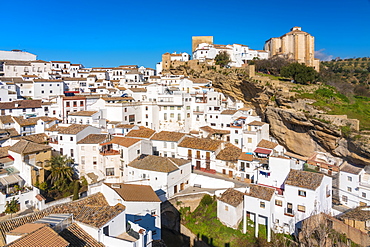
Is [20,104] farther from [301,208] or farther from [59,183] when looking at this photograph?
[301,208]

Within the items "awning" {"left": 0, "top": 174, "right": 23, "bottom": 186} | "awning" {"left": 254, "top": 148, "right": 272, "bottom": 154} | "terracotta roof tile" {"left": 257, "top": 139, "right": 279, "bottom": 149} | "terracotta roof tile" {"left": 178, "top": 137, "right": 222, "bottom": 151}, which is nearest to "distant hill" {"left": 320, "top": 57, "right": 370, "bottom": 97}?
"terracotta roof tile" {"left": 257, "top": 139, "right": 279, "bottom": 149}

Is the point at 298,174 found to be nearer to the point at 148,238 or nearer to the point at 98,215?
the point at 148,238

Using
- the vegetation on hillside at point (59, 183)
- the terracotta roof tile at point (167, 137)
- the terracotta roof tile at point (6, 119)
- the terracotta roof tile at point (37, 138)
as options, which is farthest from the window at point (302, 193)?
the terracotta roof tile at point (6, 119)

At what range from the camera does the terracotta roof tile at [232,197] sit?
2044 cm

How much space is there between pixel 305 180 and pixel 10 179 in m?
22.7

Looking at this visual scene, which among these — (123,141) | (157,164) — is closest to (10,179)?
(123,141)

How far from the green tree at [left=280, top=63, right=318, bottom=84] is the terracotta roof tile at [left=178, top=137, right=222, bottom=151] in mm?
16876

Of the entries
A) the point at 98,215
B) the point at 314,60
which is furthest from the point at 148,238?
the point at 314,60

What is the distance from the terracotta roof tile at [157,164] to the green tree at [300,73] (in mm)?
21854

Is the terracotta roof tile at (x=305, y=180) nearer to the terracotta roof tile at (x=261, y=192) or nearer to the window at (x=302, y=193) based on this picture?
the window at (x=302, y=193)

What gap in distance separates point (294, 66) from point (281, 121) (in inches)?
408

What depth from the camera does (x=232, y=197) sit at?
20.9 metres

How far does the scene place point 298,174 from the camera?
2009 cm

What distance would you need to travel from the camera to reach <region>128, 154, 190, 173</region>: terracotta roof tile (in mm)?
23031
